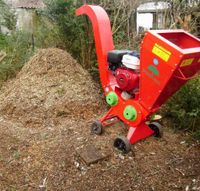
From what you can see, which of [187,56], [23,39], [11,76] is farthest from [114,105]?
[23,39]

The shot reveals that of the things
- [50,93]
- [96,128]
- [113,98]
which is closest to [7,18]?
[50,93]

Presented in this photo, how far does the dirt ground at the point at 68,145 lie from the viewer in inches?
118

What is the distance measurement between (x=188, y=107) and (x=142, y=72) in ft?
3.64

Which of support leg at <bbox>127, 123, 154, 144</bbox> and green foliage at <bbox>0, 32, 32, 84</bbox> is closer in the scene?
support leg at <bbox>127, 123, 154, 144</bbox>

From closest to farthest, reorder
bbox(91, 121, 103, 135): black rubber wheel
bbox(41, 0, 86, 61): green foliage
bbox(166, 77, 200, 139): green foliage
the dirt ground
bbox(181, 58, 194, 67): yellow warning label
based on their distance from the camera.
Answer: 1. bbox(181, 58, 194, 67): yellow warning label
2. the dirt ground
3. bbox(91, 121, 103, 135): black rubber wheel
4. bbox(166, 77, 200, 139): green foliage
5. bbox(41, 0, 86, 61): green foliage

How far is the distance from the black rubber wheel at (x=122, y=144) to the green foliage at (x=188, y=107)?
77 cm

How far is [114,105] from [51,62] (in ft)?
5.01

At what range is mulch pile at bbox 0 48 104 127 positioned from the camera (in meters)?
4.05

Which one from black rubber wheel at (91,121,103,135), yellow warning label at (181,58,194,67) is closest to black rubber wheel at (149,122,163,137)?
black rubber wheel at (91,121,103,135)

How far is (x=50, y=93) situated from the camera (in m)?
4.25

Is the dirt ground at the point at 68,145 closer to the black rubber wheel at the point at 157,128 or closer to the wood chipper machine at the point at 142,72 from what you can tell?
the black rubber wheel at the point at 157,128

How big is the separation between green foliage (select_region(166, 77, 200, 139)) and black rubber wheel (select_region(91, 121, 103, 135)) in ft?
2.87

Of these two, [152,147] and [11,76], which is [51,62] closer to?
[11,76]

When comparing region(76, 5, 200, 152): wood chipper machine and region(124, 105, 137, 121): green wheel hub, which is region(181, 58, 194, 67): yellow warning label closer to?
region(76, 5, 200, 152): wood chipper machine
